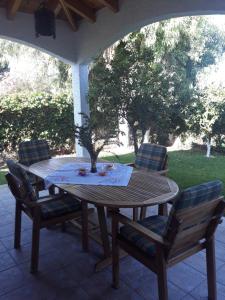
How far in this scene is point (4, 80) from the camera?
1024 centimetres

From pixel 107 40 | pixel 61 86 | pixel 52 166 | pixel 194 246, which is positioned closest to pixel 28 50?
pixel 61 86

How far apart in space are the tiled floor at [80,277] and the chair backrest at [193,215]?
507mm

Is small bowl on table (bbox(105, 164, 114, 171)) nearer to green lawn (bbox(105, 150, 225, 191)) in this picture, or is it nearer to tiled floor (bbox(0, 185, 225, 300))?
tiled floor (bbox(0, 185, 225, 300))

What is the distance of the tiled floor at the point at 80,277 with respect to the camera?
2.00 meters

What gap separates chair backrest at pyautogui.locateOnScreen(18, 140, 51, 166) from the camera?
3623 millimetres

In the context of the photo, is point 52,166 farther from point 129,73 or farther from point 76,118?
point 76,118

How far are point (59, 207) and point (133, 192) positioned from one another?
73 cm

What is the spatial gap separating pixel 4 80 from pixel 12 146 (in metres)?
5.06

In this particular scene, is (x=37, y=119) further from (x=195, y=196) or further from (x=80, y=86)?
(x=195, y=196)

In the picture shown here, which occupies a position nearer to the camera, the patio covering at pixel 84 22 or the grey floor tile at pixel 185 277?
the grey floor tile at pixel 185 277

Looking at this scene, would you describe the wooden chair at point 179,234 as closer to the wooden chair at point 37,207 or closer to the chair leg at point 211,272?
the chair leg at point 211,272

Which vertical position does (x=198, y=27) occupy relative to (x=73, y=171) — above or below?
above

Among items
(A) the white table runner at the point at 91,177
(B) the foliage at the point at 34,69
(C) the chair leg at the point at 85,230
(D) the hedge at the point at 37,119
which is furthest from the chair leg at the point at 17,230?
(B) the foliage at the point at 34,69

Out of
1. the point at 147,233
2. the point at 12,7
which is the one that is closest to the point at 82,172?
the point at 147,233
